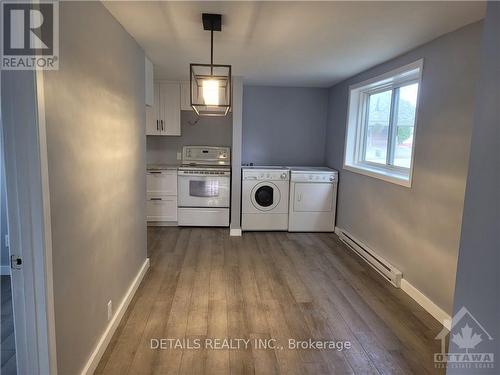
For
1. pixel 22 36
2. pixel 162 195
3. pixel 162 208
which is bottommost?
pixel 162 208

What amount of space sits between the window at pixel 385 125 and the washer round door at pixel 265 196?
1059 mm

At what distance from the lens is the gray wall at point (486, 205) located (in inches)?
43.8

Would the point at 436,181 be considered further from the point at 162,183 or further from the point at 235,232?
the point at 162,183

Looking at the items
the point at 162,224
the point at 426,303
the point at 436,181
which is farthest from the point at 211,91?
the point at 162,224

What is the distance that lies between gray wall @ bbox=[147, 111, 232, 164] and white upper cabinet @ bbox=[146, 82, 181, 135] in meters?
0.33

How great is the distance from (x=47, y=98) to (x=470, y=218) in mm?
1745

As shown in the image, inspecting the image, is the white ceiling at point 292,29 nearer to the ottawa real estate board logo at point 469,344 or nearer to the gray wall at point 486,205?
the gray wall at point 486,205

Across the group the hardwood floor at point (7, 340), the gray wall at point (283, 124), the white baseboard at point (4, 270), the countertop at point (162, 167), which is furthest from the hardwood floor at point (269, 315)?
the gray wall at point (283, 124)

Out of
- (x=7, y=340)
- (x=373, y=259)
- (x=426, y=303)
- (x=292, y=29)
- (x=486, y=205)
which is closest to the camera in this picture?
(x=486, y=205)

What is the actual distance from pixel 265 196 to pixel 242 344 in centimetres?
279

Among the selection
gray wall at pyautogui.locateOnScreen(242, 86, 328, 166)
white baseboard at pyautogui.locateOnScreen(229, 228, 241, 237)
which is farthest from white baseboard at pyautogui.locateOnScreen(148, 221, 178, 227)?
gray wall at pyautogui.locateOnScreen(242, 86, 328, 166)

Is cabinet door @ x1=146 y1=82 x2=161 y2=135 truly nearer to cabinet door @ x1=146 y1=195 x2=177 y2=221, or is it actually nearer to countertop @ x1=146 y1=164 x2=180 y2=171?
countertop @ x1=146 y1=164 x2=180 y2=171

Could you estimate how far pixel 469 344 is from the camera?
→ 1221 mm

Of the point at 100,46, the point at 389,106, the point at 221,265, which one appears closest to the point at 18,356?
the point at 100,46
